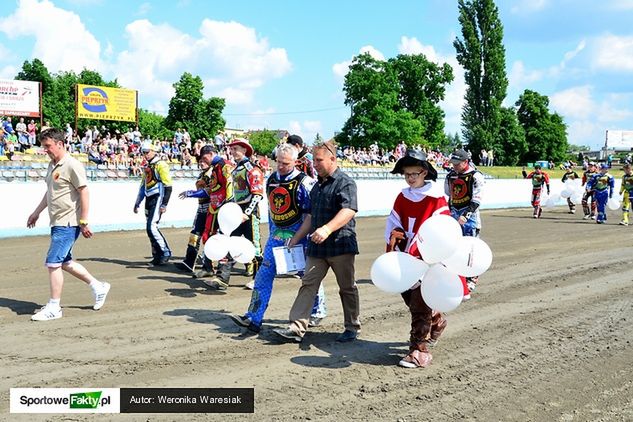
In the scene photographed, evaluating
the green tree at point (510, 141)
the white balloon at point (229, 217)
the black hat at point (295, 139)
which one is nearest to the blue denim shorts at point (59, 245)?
the white balloon at point (229, 217)

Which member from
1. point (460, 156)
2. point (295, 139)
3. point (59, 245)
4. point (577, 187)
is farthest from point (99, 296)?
point (577, 187)

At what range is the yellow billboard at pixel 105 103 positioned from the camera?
3753 centimetres

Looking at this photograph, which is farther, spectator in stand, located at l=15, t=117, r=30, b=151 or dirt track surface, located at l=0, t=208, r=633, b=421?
spectator in stand, located at l=15, t=117, r=30, b=151

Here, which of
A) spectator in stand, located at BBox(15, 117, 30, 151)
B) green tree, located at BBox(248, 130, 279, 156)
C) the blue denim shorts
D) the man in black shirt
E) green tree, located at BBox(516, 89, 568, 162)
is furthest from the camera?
green tree, located at BBox(248, 130, 279, 156)

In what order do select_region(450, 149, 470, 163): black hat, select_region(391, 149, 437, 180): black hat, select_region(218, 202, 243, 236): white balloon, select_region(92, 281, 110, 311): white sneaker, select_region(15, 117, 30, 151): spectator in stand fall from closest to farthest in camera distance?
select_region(391, 149, 437, 180): black hat < select_region(92, 281, 110, 311): white sneaker < select_region(218, 202, 243, 236): white balloon < select_region(450, 149, 470, 163): black hat < select_region(15, 117, 30, 151): spectator in stand

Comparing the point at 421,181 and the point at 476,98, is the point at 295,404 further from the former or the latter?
the point at 476,98

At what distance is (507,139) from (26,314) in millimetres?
65182

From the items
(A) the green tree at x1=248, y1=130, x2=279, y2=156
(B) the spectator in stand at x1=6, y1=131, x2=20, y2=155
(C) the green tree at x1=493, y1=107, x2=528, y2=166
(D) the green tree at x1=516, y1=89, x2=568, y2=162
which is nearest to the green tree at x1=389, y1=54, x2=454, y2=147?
(C) the green tree at x1=493, y1=107, x2=528, y2=166

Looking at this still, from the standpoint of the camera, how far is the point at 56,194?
6.79 m

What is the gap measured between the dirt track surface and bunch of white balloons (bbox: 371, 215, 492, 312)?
2.56ft

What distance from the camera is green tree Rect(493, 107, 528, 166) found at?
64.8m

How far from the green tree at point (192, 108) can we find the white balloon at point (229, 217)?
53.1m

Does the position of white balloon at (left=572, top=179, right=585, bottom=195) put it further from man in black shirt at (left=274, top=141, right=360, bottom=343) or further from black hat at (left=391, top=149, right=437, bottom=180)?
black hat at (left=391, top=149, right=437, bottom=180)

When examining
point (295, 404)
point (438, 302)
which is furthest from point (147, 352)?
point (438, 302)
